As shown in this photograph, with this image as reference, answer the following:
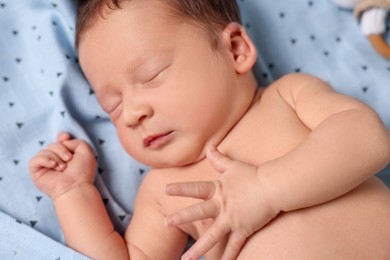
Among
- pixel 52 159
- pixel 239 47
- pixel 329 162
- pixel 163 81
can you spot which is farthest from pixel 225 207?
pixel 52 159

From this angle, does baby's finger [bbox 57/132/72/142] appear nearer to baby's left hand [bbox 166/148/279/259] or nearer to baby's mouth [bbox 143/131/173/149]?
baby's mouth [bbox 143/131/173/149]

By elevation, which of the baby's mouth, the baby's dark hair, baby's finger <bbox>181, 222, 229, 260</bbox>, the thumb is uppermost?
the baby's dark hair

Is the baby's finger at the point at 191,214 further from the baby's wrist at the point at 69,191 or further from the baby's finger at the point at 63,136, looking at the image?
the baby's finger at the point at 63,136

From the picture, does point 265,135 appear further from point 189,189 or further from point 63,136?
point 63,136

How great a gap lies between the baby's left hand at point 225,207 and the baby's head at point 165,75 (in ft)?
0.62

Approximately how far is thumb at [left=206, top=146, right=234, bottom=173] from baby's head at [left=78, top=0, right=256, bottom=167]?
9 centimetres

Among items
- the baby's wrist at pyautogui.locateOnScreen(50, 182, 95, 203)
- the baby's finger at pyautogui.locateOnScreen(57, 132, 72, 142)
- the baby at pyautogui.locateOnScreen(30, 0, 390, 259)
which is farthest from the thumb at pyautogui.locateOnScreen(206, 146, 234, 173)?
the baby's finger at pyautogui.locateOnScreen(57, 132, 72, 142)

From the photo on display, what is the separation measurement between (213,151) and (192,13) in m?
0.36

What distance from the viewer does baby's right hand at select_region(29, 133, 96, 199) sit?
4.53 feet

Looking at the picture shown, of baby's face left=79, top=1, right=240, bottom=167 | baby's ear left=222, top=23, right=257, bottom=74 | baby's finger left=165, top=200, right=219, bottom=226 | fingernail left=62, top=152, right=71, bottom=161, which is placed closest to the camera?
baby's finger left=165, top=200, right=219, bottom=226

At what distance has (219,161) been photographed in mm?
1140

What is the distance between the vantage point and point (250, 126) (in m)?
1.28

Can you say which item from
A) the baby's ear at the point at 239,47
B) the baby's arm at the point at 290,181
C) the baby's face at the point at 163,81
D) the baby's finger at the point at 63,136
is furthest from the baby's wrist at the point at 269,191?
the baby's finger at the point at 63,136

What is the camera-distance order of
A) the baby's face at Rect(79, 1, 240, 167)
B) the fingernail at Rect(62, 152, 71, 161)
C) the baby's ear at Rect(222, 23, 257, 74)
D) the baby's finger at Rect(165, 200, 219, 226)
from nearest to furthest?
1. the baby's finger at Rect(165, 200, 219, 226)
2. the baby's face at Rect(79, 1, 240, 167)
3. the baby's ear at Rect(222, 23, 257, 74)
4. the fingernail at Rect(62, 152, 71, 161)
